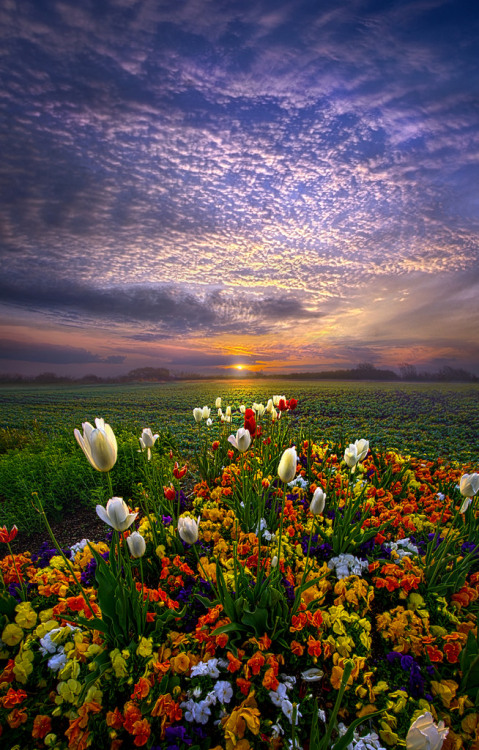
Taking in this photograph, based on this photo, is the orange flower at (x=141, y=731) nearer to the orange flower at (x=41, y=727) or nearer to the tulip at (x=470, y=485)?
the orange flower at (x=41, y=727)

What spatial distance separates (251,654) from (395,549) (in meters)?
1.80

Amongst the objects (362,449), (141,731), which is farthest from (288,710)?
(362,449)

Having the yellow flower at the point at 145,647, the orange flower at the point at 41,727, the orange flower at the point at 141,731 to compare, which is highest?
the yellow flower at the point at 145,647

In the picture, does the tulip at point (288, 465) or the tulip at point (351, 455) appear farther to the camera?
the tulip at point (351, 455)

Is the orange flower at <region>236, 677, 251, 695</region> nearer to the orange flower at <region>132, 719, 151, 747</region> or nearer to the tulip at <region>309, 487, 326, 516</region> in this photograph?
the orange flower at <region>132, 719, 151, 747</region>

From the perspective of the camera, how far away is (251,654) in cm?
215

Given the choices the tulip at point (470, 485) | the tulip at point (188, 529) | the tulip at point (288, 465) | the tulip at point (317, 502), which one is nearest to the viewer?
the tulip at point (288, 465)

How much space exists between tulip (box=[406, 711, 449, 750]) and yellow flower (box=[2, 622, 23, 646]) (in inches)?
94.0

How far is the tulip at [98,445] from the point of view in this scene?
181 centimetres

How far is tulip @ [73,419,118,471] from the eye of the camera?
1.81 meters

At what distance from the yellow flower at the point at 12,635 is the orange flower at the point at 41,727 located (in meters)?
0.55

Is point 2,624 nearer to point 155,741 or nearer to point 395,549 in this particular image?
point 155,741

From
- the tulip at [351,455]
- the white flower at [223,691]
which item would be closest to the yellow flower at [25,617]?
the white flower at [223,691]

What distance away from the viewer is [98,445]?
1821 mm
